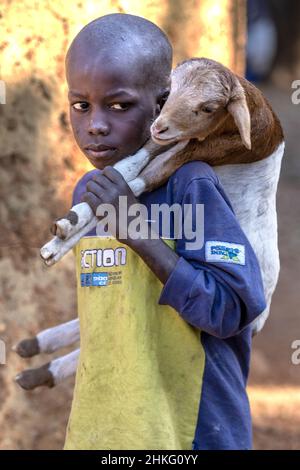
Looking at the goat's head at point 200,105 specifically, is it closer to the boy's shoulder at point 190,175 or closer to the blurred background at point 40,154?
the boy's shoulder at point 190,175

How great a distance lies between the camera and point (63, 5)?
3.61 m

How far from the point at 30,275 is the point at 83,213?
5.18ft

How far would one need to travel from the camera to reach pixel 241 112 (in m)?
2.29

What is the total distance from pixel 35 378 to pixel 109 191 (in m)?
0.85

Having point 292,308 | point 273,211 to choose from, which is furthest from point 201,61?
point 292,308

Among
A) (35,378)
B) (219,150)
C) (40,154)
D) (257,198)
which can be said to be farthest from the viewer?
(40,154)

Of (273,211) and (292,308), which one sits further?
(292,308)

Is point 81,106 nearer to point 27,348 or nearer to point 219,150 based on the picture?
point 219,150

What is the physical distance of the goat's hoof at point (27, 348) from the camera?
2.86 metres

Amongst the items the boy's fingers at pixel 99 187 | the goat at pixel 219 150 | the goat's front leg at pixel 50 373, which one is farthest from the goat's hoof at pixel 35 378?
the boy's fingers at pixel 99 187

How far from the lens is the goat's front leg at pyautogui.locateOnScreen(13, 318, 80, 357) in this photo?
287cm

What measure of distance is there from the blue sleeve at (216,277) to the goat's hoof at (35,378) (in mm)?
774

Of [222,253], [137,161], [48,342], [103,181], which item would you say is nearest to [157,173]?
[137,161]
